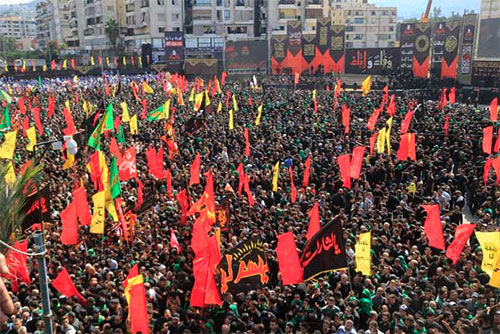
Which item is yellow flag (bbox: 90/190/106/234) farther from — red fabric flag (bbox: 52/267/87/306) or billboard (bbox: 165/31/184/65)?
billboard (bbox: 165/31/184/65)

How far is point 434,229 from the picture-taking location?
9.15 meters

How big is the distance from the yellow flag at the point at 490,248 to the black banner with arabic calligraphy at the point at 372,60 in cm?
3903

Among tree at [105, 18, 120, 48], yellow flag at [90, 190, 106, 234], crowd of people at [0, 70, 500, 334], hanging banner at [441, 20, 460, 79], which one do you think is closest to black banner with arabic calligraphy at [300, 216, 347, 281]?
crowd of people at [0, 70, 500, 334]

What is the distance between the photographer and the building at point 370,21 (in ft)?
320

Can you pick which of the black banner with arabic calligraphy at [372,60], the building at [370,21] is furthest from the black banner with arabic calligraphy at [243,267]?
the building at [370,21]

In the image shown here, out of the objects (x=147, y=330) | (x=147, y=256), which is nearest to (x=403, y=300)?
(x=147, y=330)

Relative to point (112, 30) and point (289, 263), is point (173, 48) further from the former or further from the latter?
point (289, 263)

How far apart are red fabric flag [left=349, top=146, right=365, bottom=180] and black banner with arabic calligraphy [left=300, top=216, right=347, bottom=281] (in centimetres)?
549

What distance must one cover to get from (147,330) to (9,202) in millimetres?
2550

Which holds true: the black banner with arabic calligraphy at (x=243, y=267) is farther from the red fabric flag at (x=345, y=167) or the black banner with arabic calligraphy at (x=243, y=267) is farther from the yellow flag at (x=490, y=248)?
the red fabric flag at (x=345, y=167)

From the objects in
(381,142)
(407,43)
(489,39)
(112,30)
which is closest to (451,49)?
(489,39)

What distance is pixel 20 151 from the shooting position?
1895 centimetres

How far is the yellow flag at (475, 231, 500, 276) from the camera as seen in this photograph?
7539mm

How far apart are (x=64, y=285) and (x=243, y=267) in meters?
2.74
